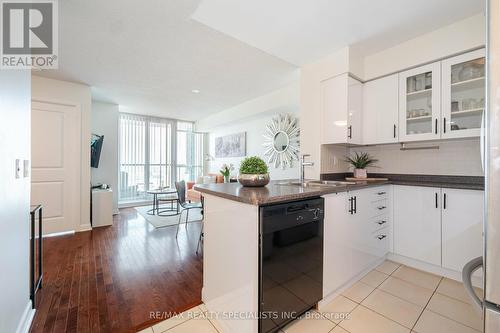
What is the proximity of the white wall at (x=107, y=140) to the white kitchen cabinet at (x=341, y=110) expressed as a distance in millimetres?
4536

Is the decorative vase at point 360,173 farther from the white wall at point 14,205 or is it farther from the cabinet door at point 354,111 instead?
the white wall at point 14,205

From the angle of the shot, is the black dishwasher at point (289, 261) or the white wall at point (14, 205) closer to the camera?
the white wall at point (14, 205)

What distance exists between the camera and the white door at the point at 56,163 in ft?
10.7

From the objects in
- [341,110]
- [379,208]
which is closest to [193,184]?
[341,110]

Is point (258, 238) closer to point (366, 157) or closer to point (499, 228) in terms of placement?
point (499, 228)

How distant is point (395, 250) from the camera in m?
2.39

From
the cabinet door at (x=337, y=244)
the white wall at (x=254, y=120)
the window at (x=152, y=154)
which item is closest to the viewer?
the cabinet door at (x=337, y=244)

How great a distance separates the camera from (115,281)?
6.68 feet

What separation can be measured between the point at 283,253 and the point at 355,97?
222 centimetres

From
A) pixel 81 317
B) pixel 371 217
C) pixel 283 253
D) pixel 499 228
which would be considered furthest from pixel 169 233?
pixel 499 228

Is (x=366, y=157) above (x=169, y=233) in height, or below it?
above

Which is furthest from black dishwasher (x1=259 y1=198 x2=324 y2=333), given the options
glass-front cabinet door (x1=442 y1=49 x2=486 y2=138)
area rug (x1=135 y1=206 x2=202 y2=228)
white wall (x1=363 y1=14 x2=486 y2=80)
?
area rug (x1=135 y1=206 x2=202 y2=228)

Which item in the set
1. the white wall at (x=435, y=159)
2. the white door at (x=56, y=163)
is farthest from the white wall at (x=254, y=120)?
the white door at (x=56, y=163)

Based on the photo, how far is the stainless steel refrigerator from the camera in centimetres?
59
